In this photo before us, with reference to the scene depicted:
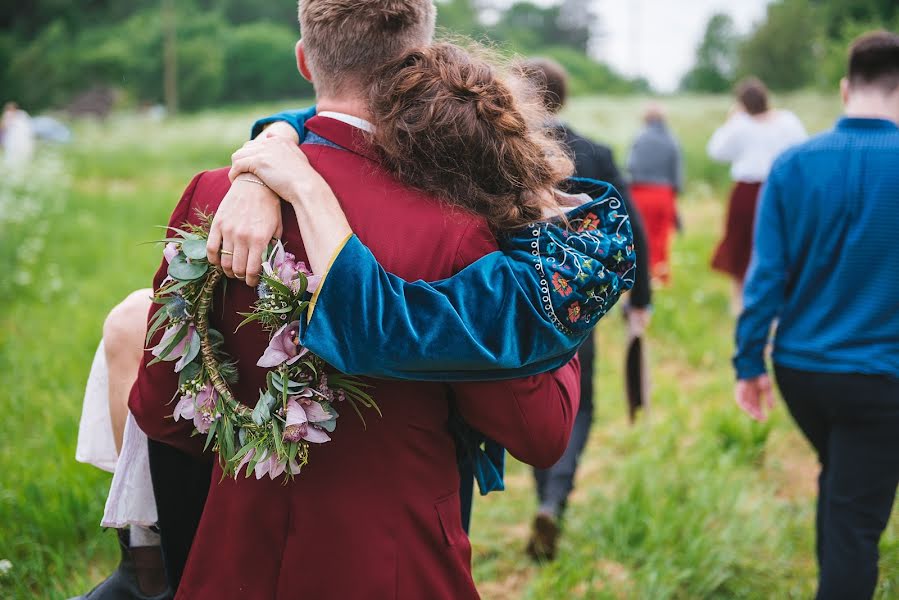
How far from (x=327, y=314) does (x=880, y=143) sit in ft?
6.88

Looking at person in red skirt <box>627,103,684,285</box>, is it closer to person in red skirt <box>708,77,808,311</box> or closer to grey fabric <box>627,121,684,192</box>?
grey fabric <box>627,121,684,192</box>

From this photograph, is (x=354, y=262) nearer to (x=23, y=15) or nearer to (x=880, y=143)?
(x=880, y=143)

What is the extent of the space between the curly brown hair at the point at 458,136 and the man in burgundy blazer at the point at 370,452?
1.9 inches

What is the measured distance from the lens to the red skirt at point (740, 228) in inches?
265

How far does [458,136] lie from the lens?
1450 millimetres

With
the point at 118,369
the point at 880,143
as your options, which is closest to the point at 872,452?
the point at 880,143

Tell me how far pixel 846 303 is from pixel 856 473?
1.83ft

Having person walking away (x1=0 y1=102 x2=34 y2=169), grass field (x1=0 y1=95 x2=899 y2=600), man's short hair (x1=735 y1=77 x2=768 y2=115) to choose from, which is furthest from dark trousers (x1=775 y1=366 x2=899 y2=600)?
person walking away (x1=0 y1=102 x2=34 y2=169)

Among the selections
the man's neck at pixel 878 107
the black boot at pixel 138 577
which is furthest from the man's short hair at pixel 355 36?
the man's neck at pixel 878 107

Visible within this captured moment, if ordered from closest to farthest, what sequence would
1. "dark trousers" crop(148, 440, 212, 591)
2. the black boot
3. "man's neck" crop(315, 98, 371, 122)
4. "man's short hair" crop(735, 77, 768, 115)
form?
1. "man's neck" crop(315, 98, 371, 122)
2. "dark trousers" crop(148, 440, 212, 591)
3. the black boot
4. "man's short hair" crop(735, 77, 768, 115)

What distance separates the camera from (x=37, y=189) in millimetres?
9695

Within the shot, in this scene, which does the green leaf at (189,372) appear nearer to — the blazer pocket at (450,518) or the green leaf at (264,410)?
the green leaf at (264,410)

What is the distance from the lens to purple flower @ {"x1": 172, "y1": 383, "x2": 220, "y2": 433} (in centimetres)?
148

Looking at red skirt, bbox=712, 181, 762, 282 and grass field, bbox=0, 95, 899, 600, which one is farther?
red skirt, bbox=712, 181, 762, 282
